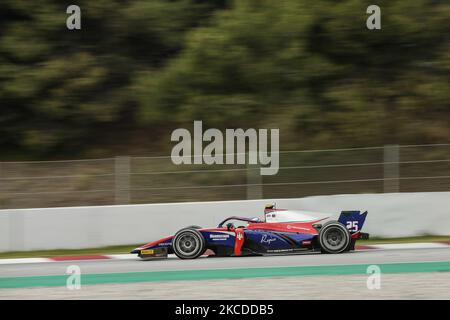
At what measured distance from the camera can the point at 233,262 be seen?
1003cm

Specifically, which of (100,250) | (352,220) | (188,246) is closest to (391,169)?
(352,220)

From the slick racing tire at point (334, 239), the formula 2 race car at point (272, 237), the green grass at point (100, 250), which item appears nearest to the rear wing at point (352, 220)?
the formula 2 race car at point (272, 237)

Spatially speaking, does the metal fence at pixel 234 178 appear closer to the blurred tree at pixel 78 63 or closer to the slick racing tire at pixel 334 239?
the slick racing tire at pixel 334 239

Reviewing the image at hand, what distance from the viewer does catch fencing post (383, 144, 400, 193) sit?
12961mm

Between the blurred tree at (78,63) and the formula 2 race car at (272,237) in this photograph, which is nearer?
the formula 2 race car at (272,237)

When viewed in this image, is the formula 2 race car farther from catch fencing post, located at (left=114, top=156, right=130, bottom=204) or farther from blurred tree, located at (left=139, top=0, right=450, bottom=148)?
blurred tree, located at (left=139, top=0, right=450, bottom=148)

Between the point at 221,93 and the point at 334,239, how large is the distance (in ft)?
22.6

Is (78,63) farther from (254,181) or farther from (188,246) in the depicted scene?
(188,246)

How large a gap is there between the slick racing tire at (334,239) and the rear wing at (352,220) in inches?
6.2

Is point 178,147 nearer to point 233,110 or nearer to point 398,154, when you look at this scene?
point 233,110

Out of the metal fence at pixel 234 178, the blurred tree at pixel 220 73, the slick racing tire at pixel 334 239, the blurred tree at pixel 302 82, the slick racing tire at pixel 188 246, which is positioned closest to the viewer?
the slick racing tire at pixel 334 239

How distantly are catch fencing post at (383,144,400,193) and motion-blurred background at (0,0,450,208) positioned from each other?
2cm

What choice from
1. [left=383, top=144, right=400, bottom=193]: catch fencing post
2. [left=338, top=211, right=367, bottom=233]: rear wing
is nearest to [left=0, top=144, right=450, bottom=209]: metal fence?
[left=383, top=144, right=400, bottom=193]: catch fencing post

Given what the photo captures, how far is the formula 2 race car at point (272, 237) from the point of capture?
33.4 ft
